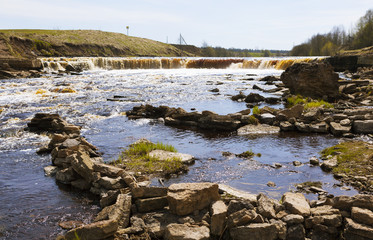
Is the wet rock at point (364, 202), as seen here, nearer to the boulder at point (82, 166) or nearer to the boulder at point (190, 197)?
the boulder at point (190, 197)

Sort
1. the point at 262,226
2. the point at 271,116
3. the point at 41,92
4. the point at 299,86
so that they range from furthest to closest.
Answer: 1. the point at 41,92
2. the point at 299,86
3. the point at 271,116
4. the point at 262,226

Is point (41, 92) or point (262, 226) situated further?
point (41, 92)

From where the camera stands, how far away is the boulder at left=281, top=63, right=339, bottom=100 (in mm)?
20719

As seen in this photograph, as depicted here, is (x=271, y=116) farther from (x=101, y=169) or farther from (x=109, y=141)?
(x=101, y=169)

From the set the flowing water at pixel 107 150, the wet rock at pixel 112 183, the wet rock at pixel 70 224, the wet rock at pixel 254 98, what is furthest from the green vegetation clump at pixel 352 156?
the wet rock at pixel 254 98

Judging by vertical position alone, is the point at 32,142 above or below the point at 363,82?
below

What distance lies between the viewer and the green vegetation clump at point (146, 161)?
9188 millimetres

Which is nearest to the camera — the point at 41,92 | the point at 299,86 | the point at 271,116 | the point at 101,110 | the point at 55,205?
the point at 55,205

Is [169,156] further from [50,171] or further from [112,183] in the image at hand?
[50,171]

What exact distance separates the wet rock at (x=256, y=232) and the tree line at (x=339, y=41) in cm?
7548

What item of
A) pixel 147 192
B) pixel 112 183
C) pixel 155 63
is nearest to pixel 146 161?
pixel 112 183

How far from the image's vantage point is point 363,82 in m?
24.2

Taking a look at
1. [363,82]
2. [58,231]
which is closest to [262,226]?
[58,231]

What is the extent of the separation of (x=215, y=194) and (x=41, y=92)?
78.6ft
